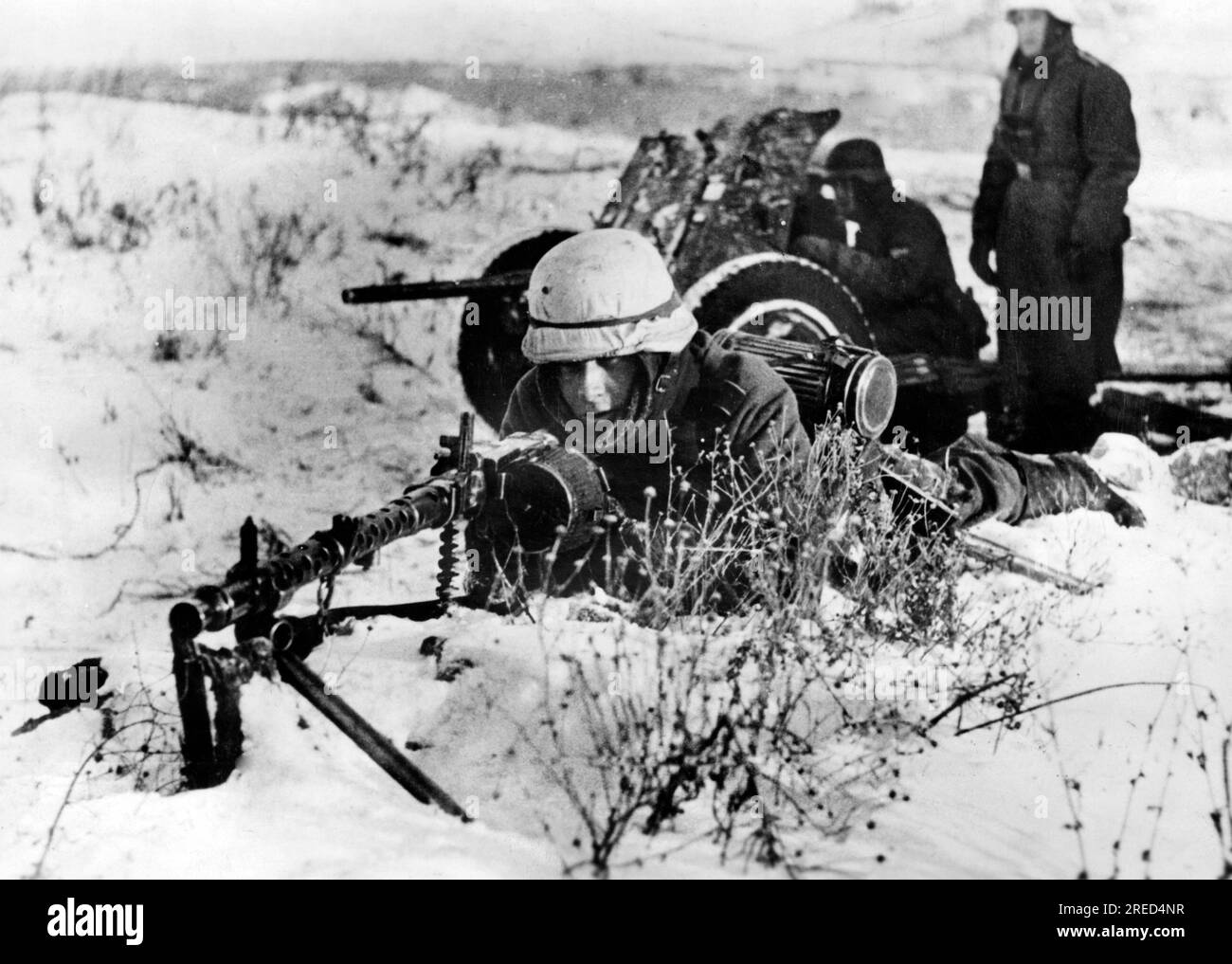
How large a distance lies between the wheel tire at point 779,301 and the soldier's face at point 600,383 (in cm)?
60

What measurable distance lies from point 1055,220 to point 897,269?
36.5 inches

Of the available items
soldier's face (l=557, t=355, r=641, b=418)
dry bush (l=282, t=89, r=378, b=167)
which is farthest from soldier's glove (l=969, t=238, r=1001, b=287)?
dry bush (l=282, t=89, r=378, b=167)

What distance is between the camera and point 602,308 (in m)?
5.42

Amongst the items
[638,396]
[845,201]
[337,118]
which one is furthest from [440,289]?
[845,201]

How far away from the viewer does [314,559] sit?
4.27m

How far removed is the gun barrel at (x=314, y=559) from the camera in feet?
12.7

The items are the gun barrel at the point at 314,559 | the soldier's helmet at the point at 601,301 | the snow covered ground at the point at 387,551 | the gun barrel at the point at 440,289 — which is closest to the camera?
the gun barrel at the point at 314,559

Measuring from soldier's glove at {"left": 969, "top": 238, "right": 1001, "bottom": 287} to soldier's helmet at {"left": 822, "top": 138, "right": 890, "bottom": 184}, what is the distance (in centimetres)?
67

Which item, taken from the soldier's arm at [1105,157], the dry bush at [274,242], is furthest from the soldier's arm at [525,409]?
the soldier's arm at [1105,157]

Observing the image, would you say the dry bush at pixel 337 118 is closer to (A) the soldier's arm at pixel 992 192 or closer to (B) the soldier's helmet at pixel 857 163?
(B) the soldier's helmet at pixel 857 163

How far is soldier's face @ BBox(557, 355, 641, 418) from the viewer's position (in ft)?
18.3

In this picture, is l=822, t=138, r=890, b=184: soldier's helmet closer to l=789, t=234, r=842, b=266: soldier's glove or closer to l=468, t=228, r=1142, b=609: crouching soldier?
l=789, t=234, r=842, b=266: soldier's glove
